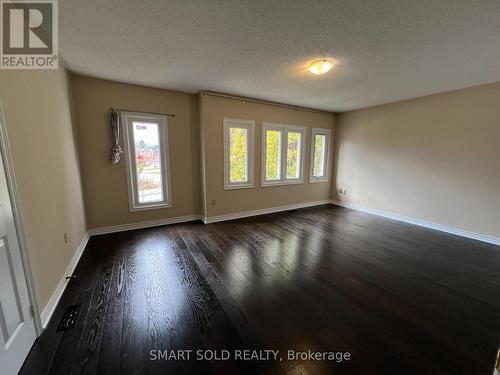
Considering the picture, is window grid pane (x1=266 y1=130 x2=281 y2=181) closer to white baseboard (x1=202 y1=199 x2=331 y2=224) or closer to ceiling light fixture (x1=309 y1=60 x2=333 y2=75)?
white baseboard (x1=202 y1=199 x2=331 y2=224)

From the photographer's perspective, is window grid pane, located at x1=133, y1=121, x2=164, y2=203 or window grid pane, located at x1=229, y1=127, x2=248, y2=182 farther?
window grid pane, located at x1=229, y1=127, x2=248, y2=182

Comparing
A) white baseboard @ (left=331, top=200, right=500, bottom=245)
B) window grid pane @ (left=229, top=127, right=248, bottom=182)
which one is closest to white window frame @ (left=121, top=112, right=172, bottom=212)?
window grid pane @ (left=229, top=127, right=248, bottom=182)

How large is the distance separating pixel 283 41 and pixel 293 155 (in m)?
3.25

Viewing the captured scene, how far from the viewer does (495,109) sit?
311 centimetres

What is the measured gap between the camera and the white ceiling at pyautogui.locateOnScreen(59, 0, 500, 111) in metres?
1.62

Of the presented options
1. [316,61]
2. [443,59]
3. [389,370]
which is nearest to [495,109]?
[443,59]

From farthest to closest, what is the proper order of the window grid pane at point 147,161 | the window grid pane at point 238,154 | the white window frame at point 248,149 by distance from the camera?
the window grid pane at point 238,154, the white window frame at point 248,149, the window grid pane at point 147,161

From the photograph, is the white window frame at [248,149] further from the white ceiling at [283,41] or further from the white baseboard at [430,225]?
the white baseboard at [430,225]

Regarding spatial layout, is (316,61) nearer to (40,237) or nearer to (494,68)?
(494,68)

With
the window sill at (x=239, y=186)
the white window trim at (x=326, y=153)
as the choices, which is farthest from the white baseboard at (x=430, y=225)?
the window sill at (x=239, y=186)

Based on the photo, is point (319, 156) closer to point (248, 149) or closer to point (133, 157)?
point (248, 149)

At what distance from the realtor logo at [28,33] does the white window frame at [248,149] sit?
2515 mm

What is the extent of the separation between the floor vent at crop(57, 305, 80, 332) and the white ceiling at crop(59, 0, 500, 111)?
8.32 ft

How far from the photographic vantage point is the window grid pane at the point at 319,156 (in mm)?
5566
